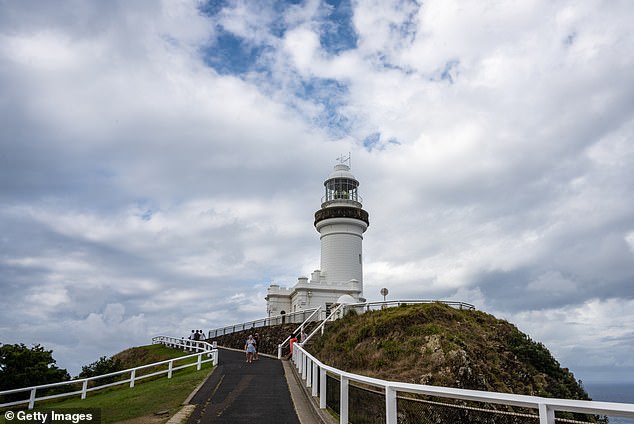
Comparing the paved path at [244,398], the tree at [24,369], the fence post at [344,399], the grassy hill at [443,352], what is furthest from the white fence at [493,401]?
the tree at [24,369]

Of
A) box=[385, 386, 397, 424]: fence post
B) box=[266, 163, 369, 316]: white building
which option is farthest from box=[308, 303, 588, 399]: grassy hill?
box=[266, 163, 369, 316]: white building

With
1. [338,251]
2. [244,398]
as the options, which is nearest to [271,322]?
[338,251]

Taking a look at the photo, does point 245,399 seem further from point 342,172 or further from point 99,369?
point 342,172

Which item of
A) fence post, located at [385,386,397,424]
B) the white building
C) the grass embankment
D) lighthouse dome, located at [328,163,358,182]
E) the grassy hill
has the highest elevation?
lighthouse dome, located at [328,163,358,182]

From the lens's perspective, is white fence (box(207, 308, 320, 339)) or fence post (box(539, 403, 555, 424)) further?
white fence (box(207, 308, 320, 339))

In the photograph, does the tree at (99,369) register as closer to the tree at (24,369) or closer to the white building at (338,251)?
the tree at (24,369)

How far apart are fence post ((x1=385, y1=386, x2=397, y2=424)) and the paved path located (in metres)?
3.88

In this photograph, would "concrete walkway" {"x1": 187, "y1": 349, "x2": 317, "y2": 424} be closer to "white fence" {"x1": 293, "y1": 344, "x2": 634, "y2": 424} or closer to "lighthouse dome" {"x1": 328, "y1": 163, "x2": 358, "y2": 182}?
"white fence" {"x1": 293, "y1": 344, "x2": 634, "y2": 424}

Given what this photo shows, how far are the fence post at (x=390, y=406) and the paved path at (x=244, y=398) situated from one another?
388 cm

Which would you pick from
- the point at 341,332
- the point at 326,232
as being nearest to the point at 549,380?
the point at 341,332

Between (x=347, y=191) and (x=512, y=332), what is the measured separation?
73.9 feet

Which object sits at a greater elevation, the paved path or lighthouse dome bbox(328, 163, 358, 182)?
lighthouse dome bbox(328, 163, 358, 182)

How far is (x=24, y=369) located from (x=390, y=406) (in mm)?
21899

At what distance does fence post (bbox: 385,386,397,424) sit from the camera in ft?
22.1
